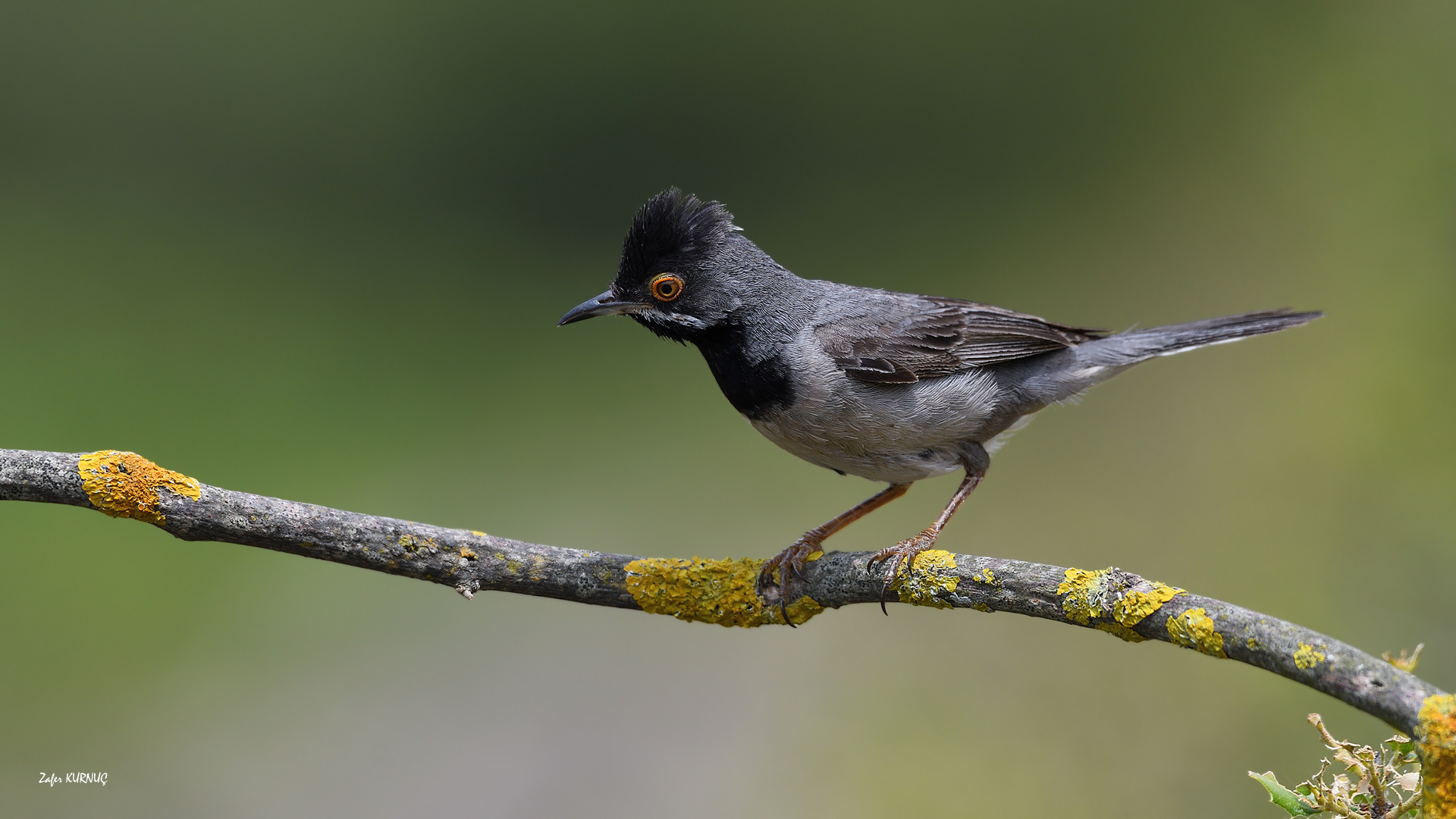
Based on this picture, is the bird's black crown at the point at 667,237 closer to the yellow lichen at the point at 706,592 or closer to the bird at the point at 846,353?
the bird at the point at 846,353

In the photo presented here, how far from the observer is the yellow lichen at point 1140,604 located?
2.23m

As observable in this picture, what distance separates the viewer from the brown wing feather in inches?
144

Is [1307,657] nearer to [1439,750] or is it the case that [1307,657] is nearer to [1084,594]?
[1439,750]

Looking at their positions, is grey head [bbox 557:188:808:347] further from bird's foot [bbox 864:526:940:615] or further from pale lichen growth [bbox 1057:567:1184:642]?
pale lichen growth [bbox 1057:567:1184:642]

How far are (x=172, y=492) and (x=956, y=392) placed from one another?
2791 millimetres

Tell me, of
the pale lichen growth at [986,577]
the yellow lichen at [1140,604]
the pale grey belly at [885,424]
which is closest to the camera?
the yellow lichen at [1140,604]

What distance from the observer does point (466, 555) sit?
2.81 m

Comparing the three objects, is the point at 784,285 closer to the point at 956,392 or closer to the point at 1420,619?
the point at 956,392

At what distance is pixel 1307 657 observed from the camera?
187 cm

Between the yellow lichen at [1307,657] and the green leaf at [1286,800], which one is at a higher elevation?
the yellow lichen at [1307,657]

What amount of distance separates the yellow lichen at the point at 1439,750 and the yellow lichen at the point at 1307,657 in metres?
0.18

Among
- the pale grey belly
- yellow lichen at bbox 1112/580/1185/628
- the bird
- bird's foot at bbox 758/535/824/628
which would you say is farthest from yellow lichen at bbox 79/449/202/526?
yellow lichen at bbox 1112/580/1185/628

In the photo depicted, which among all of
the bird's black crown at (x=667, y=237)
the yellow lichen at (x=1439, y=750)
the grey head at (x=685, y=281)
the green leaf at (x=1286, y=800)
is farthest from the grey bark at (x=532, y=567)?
the bird's black crown at (x=667, y=237)

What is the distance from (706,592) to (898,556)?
68 centimetres
